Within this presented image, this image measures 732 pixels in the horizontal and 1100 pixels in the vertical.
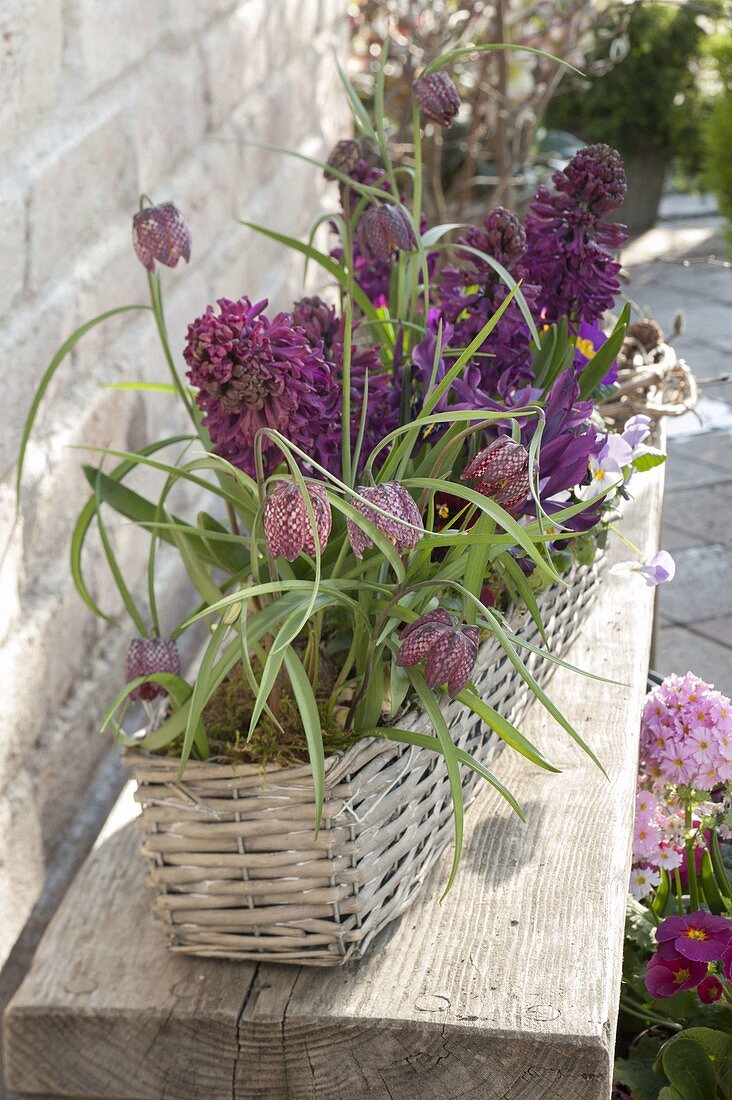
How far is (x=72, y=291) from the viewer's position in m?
1.48

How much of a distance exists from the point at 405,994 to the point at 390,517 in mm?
416

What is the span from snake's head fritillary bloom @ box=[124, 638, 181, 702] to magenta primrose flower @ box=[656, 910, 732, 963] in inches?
19.9

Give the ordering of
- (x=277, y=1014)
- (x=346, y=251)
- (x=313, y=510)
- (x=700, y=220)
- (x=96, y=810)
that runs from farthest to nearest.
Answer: (x=700, y=220)
(x=96, y=810)
(x=346, y=251)
(x=277, y=1014)
(x=313, y=510)

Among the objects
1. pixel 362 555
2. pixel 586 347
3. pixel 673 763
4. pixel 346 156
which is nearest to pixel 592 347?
pixel 586 347

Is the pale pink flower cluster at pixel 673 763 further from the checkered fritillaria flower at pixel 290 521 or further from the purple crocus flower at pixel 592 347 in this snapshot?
the checkered fritillaria flower at pixel 290 521

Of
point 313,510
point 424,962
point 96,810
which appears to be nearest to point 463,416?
point 313,510

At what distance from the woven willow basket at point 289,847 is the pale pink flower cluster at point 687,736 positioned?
0.35 meters

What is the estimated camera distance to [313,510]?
2.35 feet

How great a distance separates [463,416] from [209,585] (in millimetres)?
317

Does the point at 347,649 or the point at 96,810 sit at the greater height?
the point at 347,649

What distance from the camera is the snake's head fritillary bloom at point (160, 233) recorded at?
37.6 inches

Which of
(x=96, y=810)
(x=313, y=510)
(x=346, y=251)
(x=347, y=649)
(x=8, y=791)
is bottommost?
(x=96, y=810)

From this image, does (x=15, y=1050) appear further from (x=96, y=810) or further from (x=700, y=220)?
(x=700, y=220)

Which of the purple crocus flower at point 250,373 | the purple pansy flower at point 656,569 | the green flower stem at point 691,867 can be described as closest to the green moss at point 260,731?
the purple crocus flower at point 250,373
